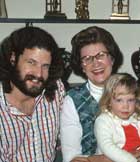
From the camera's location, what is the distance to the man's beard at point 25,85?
1682mm

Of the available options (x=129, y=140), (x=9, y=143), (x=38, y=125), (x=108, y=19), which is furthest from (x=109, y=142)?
A: (x=108, y=19)

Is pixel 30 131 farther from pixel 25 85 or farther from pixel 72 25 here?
pixel 72 25

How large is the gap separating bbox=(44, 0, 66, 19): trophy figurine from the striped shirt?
2.99 feet

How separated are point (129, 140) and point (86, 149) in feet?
0.68

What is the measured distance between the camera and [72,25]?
114 inches

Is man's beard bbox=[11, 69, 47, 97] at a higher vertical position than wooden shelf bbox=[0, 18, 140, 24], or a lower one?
lower

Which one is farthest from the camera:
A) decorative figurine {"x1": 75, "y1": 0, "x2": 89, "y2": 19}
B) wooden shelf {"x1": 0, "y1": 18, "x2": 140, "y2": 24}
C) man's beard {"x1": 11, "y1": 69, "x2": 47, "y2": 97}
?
decorative figurine {"x1": 75, "y1": 0, "x2": 89, "y2": 19}

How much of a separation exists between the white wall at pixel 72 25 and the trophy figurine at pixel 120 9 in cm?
4

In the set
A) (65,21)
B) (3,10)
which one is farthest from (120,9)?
(3,10)

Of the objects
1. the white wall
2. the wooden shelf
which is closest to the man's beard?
the wooden shelf

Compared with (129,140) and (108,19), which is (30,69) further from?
(108,19)

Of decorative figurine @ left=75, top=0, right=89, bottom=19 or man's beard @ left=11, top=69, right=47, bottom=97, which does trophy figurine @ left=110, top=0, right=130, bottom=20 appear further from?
man's beard @ left=11, top=69, right=47, bottom=97

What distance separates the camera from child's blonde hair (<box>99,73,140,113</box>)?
5.73 ft

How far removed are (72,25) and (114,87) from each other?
123 cm
